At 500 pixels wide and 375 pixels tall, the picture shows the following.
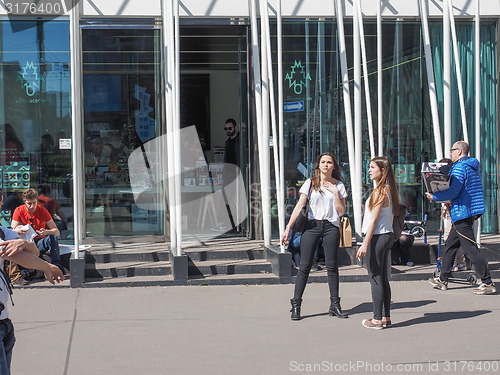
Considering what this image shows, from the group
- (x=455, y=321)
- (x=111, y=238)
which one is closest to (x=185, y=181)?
(x=111, y=238)

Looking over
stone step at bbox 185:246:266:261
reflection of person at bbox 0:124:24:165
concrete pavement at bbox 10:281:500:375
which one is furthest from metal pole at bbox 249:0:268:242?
reflection of person at bbox 0:124:24:165

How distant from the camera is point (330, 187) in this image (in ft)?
24.4

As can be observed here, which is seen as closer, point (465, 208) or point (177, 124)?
point (465, 208)

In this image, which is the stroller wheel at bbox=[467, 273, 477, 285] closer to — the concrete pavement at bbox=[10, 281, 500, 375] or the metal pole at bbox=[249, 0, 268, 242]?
the concrete pavement at bbox=[10, 281, 500, 375]

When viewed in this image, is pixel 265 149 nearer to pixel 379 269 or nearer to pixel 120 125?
pixel 120 125

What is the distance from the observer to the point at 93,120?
11.7 meters

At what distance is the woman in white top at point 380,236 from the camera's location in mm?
6977

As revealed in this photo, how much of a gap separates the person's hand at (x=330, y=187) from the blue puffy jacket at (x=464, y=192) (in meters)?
1.93

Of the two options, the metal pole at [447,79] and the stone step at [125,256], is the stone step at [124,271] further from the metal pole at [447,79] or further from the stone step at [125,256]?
the metal pole at [447,79]

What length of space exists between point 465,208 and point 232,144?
498 cm

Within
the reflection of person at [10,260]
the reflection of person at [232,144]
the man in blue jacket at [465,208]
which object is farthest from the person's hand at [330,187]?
the reflection of person at [232,144]

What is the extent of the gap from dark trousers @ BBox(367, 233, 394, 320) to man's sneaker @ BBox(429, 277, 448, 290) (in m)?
2.14

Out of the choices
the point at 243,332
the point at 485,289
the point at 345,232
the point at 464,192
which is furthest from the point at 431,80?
the point at 243,332

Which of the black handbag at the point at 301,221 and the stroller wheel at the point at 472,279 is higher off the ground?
the black handbag at the point at 301,221
